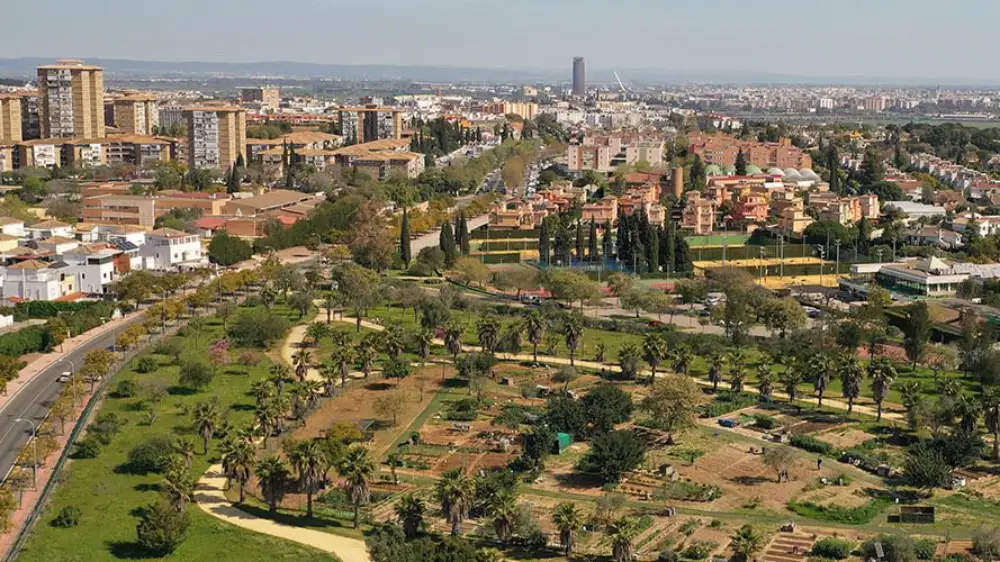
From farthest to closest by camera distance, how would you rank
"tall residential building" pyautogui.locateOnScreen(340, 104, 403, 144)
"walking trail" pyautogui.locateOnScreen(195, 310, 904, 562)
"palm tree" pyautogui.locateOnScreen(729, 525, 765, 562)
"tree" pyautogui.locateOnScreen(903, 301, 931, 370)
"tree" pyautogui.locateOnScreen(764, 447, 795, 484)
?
1. "tall residential building" pyautogui.locateOnScreen(340, 104, 403, 144)
2. "tree" pyautogui.locateOnScreen(903, 301, 931, 370)
3. "tree" pyautogui.locateOnScreen(764, 447, 795, 484)
4. "walking trail" pyautogui.locateOnScreen(195, 310, 904, 562)
5. "palm tree" pyautogui.locateOnScreen(729, 525, 765, 562)

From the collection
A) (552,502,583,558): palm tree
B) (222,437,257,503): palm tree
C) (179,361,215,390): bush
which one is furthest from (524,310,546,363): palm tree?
(552,502,583,558): palm tree

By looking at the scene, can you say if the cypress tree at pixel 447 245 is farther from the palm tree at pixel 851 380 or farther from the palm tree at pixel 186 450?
the palm tree at pixel 186 450

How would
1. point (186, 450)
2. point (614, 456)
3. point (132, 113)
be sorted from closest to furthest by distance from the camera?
point (186, 450) < point (614, 456) < point (132, 113)

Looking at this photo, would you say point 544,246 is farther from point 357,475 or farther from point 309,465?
point 357,475

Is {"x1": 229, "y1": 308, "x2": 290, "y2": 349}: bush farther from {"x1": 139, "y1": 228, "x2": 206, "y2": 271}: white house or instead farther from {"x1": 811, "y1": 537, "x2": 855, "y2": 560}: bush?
{"x1": 811, "y1": 537, "x2": 855, "y2": 560}: bush

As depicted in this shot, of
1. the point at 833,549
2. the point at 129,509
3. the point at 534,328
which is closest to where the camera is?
the point at 833,549

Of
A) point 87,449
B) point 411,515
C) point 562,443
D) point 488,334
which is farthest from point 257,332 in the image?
point 411,515

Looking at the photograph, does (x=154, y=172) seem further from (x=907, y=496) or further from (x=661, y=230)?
(x=907, y=496)
